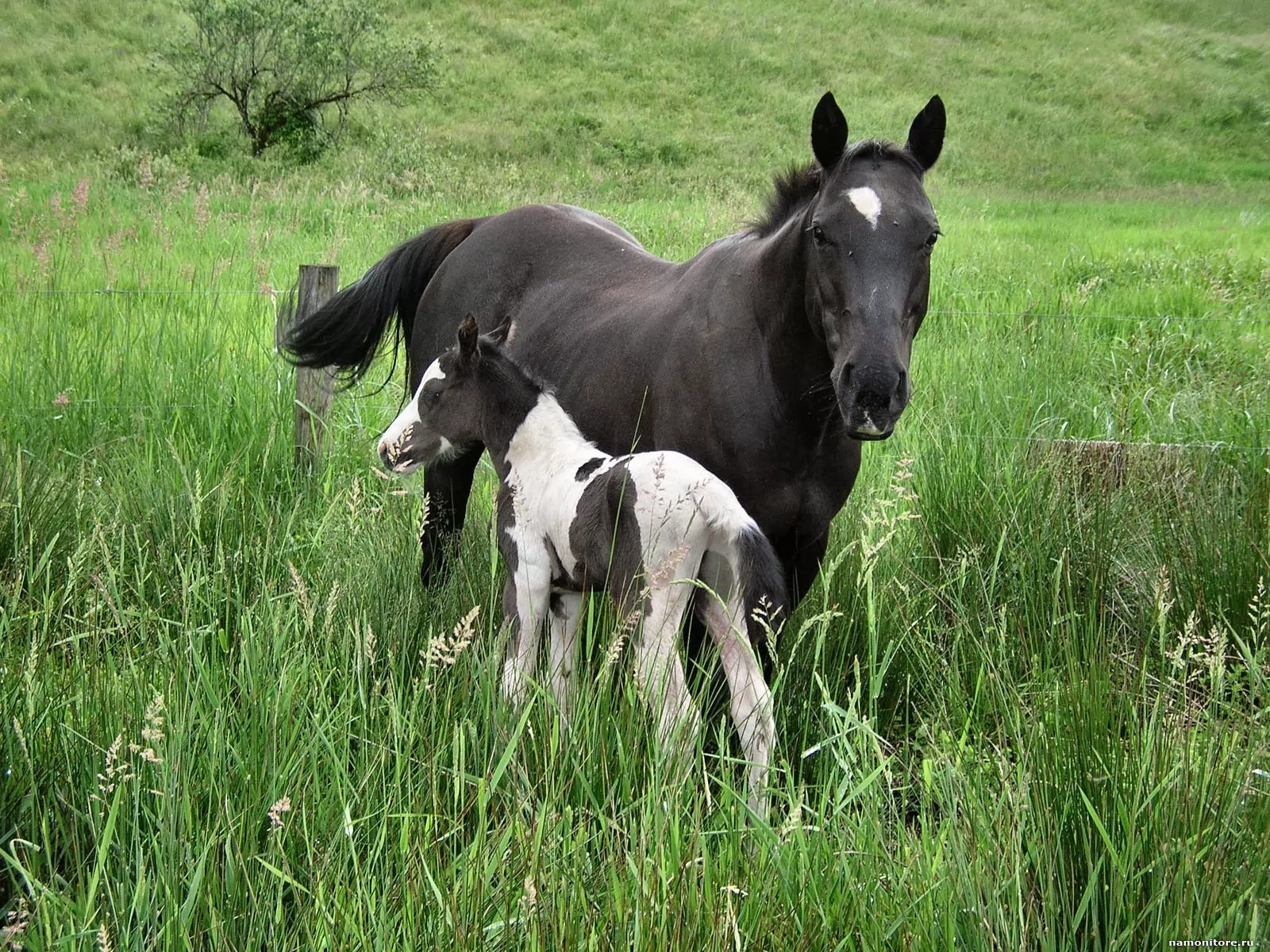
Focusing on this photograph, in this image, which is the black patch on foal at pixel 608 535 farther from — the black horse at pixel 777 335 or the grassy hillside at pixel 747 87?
the grassy hillside at pixel 747 87

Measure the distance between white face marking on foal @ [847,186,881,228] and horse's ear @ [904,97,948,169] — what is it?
0.31m

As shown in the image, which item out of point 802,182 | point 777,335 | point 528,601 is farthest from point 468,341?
point 802,182

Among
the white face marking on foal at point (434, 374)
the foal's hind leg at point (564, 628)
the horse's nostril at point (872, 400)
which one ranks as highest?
the horse's nostril at point (872, 400)

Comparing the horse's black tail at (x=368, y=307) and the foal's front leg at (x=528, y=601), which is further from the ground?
the horse's black tail at (x=368, y=307)

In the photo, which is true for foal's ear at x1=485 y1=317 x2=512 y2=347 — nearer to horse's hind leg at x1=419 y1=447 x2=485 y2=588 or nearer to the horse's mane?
horse's hind leg at x1=419 y1=447 x2=485 y2=588

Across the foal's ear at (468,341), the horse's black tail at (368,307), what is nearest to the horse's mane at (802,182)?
the foal's ear at (468,341)

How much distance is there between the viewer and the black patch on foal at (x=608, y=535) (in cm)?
275

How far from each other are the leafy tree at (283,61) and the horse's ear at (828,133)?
1749 cm

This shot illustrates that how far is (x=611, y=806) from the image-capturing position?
2.27 m

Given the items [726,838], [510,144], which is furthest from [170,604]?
[510,144]

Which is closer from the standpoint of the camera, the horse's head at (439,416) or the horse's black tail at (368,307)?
the horse's head at (439,416)

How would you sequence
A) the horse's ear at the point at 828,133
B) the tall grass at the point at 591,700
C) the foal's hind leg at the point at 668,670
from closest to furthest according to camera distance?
the tall grass at the point at 591,700, the foal's hind leg at the point at 668,670, the horse's ear at the point at 828,133

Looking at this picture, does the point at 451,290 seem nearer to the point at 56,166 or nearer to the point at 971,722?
the point at 971,722

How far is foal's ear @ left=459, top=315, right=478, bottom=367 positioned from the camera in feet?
11.4
